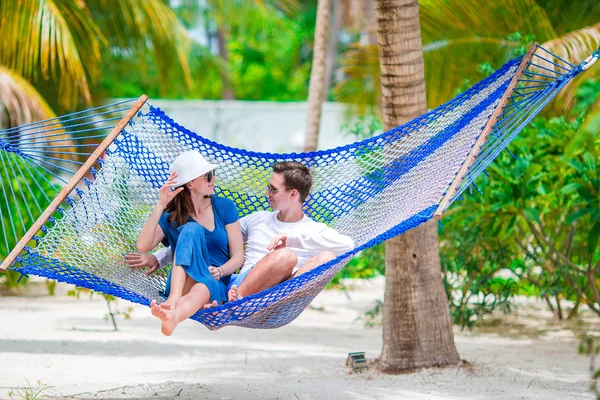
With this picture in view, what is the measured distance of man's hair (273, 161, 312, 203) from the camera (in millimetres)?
3172

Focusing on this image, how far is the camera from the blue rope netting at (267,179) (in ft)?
9.26

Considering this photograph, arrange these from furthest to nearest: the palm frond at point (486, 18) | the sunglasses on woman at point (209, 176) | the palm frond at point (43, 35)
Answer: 1. the palm frond at point (43, 35)
2. the palm frond at point (486, 18)
3. the sunglasses on woman at point (209, 176)

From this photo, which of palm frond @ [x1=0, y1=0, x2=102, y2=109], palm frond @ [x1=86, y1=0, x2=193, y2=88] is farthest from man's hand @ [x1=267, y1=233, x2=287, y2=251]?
palm frond @ [x1=86, y1=0, x2=193, y2=88]

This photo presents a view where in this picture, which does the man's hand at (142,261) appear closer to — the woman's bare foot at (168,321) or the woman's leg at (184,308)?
the woman's leg at (184,308)

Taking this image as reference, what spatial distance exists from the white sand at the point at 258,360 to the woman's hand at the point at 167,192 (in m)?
0.81

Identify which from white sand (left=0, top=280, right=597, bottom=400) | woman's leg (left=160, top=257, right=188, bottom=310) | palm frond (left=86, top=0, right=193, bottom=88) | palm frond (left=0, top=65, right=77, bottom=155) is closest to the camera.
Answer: woman's leg (left=160, top=257, right=188, bottom=310)

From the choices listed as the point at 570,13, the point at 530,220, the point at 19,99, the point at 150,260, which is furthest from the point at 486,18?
the point at 150,260

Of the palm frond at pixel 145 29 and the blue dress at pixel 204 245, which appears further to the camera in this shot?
the palm frond at pixel 145 29

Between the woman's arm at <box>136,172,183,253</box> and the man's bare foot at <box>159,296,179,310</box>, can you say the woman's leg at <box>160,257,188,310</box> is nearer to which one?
the man's bare foot at <box>159,296,179,310</box>

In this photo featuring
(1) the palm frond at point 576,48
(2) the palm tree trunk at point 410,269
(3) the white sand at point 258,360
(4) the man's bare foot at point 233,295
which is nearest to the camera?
(4) the man's bare foot at point 233,295

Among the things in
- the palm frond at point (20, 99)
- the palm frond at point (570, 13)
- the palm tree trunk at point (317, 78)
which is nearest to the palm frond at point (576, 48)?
the palm frond at point (570, 13)

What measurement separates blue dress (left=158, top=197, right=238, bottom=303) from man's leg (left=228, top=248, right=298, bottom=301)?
80 millimetres

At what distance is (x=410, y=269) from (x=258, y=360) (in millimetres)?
955

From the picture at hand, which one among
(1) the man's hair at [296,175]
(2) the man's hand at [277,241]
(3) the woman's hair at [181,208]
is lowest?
(2) the man's hand at [277,241]
